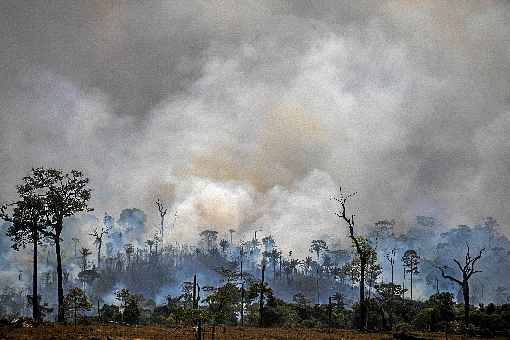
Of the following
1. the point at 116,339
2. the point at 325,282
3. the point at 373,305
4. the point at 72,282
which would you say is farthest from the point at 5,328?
the point at 72,282

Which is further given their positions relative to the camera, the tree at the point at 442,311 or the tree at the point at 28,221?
the tree at the point at 442,311

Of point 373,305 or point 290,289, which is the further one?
point 290,289

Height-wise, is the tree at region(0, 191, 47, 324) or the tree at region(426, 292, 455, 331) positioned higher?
the tree at region(0, 191, 47, 324)

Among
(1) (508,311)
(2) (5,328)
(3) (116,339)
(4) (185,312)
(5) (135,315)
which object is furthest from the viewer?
(5) (135,315)

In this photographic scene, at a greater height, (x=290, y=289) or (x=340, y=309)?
(x=340, y=309)

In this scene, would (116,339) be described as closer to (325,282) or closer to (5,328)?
(5,328)

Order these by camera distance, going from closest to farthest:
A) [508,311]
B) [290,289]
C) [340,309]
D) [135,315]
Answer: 1. [508,311]
2. [135,315]
3. [340,309]
4. [290,289]

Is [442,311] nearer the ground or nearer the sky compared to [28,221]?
nearer the ground

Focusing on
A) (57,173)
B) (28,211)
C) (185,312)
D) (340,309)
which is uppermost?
(57,173)

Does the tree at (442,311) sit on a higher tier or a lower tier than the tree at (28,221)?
lower

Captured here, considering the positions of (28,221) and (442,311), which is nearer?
(28,221)

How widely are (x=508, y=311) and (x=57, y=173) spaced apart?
5713cm

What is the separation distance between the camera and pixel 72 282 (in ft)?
634

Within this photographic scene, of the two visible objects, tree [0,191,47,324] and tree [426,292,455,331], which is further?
tree [426,292,455,331]
